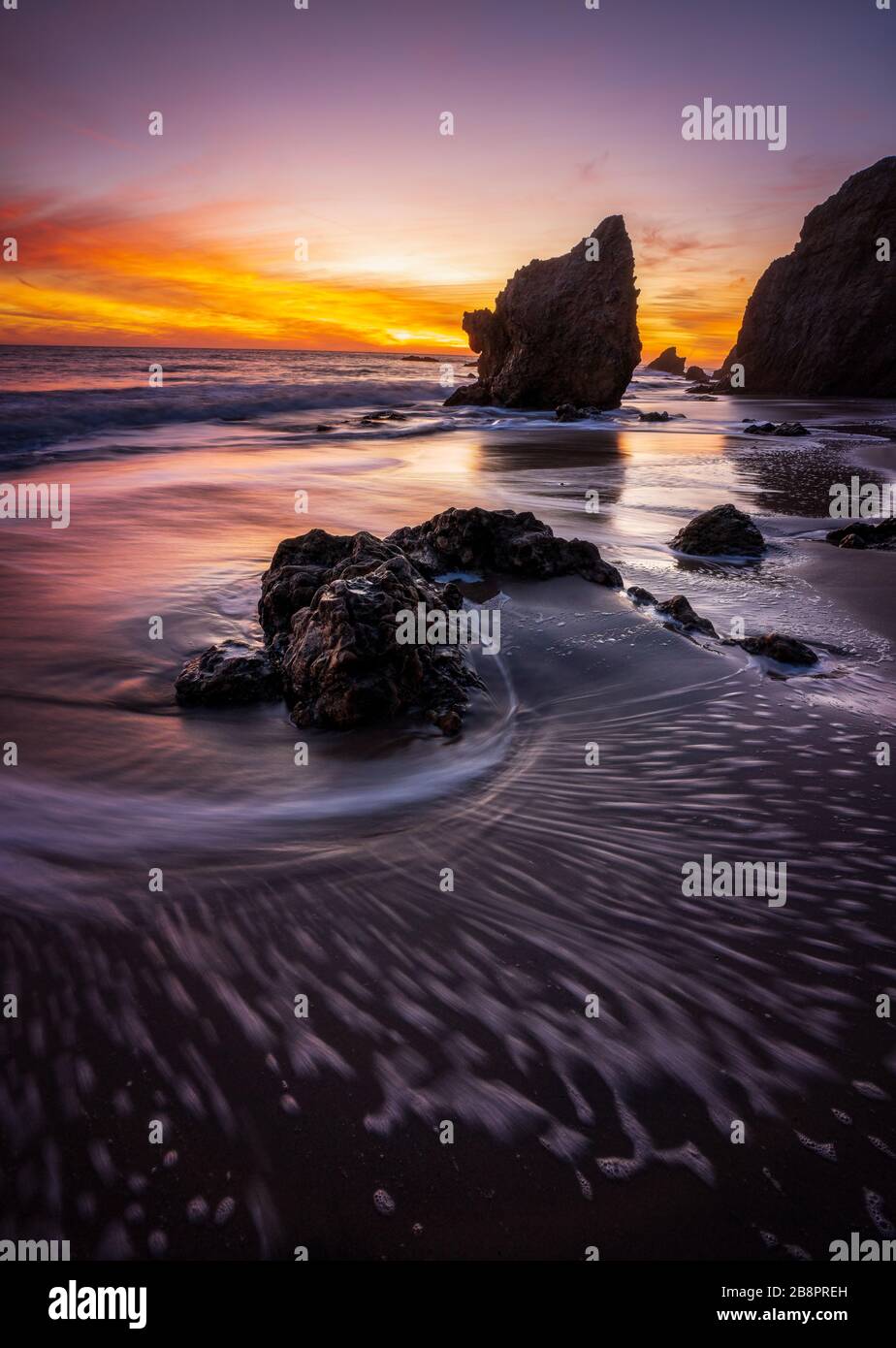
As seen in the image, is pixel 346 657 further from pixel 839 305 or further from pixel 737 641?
pixel 839 305

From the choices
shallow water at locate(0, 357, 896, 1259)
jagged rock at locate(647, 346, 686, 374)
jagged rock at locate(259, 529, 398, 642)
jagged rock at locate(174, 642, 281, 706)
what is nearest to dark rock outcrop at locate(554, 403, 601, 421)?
jagged rock at locate(259, 529, 398, 642)

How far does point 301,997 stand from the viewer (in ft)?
6.73

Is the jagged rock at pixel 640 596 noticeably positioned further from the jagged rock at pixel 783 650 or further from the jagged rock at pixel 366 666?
the jagged rock at pixel 366 666

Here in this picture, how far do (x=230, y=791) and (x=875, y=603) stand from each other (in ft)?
18.7

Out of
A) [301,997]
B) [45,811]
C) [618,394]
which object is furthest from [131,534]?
[618,394]

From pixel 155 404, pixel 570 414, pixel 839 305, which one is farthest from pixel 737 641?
pixel 839 305

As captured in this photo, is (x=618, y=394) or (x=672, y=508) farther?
(x=618, y=394)

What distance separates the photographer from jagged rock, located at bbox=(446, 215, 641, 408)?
34938 mm

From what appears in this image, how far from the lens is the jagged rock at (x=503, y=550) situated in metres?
6.23

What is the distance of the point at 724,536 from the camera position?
7668 millimetres

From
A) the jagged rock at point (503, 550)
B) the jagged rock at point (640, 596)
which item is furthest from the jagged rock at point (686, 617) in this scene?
the jagged rock at point (503, 550)

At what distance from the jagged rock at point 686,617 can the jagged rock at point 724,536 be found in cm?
255
